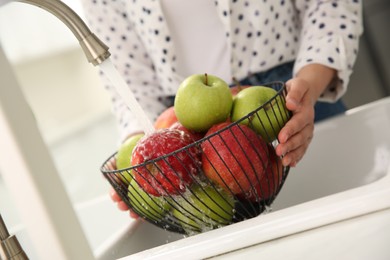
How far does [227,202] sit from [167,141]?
83 millimetres

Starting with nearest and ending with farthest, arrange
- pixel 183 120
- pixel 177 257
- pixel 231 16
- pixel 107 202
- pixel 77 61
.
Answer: pixel 177 257 < pixel 183 120 < pixel 231 16 < pixel 107 202 < pixel 77 61

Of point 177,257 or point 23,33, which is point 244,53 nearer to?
point 177,257

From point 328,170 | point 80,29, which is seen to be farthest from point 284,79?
point 80,29

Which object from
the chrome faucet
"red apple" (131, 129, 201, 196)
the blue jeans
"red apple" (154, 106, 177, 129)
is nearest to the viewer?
the chrome faucet

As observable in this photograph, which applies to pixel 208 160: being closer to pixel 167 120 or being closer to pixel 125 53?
pixel 167 120

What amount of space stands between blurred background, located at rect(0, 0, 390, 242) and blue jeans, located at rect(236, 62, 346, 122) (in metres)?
0.68

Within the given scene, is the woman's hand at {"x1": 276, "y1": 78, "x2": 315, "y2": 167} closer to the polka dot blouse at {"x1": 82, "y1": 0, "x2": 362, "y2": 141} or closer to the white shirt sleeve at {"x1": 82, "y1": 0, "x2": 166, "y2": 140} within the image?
the polka dot blouse at {"x1": 82, "y1": 0, "x2": 362, "y2": 141}

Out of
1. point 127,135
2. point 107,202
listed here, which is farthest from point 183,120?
point 107,202

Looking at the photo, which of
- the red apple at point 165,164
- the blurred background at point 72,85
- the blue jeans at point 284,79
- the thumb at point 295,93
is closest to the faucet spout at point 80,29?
the red apple at point 165,164

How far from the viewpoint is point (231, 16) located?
82cm

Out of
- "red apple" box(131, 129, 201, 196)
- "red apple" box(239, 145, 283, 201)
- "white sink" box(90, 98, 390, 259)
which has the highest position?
"red apple" box(131, 129, 201, 196)

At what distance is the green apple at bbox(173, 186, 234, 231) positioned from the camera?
0.50 m

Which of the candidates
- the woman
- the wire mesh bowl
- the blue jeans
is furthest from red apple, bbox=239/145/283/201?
the blue jeans

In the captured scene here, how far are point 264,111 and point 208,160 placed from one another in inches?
3.3
